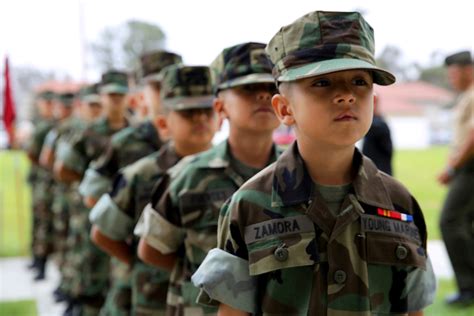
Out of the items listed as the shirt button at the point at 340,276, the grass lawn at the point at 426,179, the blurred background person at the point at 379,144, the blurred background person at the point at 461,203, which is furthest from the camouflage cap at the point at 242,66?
the grass lawn at the point at 426,179

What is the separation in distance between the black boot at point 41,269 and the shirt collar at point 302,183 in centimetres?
668

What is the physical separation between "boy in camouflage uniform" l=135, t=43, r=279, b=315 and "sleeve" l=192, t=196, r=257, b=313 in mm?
639

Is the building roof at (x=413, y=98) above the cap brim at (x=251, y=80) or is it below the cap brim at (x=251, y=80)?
below

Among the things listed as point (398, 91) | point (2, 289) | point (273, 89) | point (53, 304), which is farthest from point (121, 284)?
point (398, 91)

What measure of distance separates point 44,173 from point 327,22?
7.62m

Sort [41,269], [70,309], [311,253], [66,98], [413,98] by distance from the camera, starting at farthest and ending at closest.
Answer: [413,98] < [66,98] < [41,269] < [70,309] < [311,253]

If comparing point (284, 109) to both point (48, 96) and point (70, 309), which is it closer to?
point (70, 309)

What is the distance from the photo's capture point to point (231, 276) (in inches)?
67.7

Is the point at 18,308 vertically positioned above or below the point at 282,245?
below

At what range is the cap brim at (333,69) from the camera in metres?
1.59

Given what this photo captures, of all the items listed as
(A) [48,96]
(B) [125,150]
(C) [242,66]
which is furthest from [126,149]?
(A) [48,96]

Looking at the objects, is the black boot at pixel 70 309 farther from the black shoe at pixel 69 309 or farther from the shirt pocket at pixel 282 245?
the shirt pocket at pixel 282 245

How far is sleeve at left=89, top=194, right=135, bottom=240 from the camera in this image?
3.20 meters

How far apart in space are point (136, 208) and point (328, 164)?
1.61 metres
